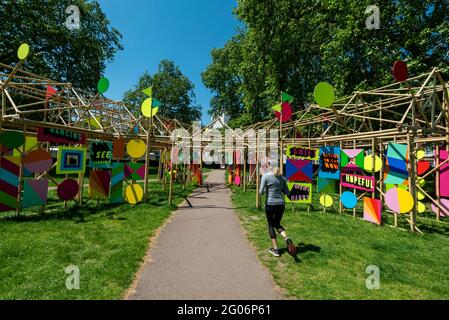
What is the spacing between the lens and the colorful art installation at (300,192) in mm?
9770

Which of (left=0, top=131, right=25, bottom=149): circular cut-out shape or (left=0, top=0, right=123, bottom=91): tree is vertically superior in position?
(left=0, top=0, right=123, bottom=91): tree

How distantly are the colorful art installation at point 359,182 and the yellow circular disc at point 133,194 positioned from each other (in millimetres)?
8471

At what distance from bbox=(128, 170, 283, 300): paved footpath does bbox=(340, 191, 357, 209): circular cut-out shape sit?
184 inches

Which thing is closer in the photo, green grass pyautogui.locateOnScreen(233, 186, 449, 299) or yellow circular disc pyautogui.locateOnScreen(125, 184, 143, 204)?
green grass pyautogui.locateOnScreen(233, 186, 449, 299)

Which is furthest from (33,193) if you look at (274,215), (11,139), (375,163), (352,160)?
(375,163)

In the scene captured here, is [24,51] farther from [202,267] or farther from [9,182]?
[202,267]

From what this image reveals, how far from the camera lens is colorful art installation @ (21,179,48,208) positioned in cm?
791

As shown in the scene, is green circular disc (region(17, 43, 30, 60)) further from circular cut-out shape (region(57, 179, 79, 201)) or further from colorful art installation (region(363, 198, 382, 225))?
colorful art installation (region(363, 198, 382, 225))

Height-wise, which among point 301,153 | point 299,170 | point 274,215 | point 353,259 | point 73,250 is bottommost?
point 353,259

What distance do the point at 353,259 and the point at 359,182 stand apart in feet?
16.5

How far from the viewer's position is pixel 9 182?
7664mm

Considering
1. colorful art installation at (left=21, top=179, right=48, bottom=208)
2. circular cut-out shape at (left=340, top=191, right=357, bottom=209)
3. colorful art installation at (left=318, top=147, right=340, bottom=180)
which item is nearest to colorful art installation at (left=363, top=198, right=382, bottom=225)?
circular cut-out shape at (left=340, top=191, right=357, bottom=209)

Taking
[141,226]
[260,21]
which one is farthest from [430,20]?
[141,226]

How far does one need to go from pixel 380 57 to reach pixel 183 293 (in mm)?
16519
